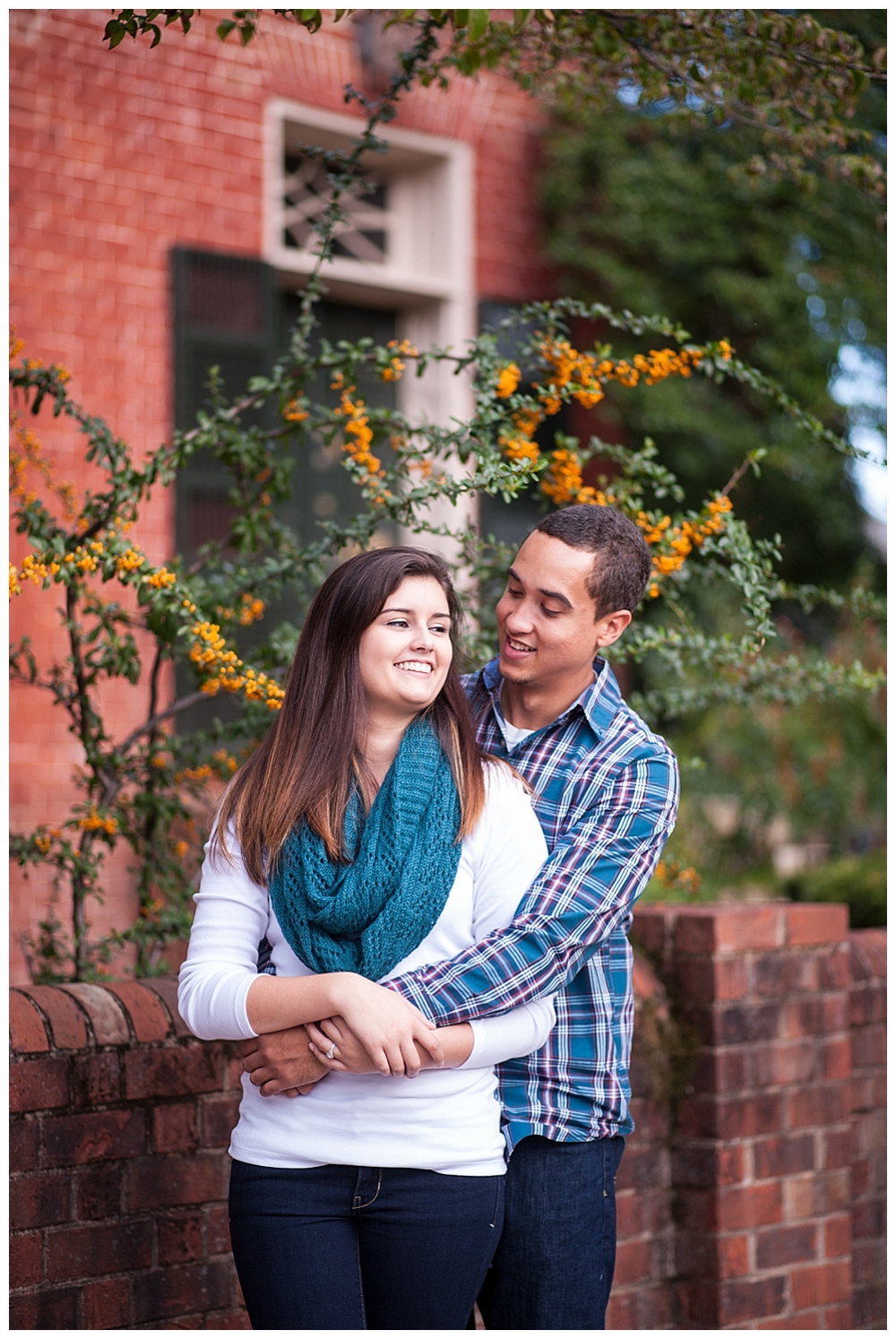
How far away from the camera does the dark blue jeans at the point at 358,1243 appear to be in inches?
75.9

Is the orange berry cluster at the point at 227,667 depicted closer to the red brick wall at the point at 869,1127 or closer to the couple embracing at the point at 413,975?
the couple embracing at the point at 413,975

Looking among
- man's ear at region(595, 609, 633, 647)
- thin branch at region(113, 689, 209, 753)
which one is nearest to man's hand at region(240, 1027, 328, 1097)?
man's ear at region(595, 609, 633, 647)

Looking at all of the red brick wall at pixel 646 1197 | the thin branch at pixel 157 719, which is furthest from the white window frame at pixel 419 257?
the red brick wall at pixel 646 1197

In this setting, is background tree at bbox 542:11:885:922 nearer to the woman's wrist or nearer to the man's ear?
the man's ear

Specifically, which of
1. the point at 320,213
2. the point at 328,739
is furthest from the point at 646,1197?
the point at 320,213

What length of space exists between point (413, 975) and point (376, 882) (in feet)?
0.45

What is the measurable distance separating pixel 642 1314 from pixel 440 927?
172 cm

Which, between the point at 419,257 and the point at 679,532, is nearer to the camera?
the point at 679,532

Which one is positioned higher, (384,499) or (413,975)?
(384,499)

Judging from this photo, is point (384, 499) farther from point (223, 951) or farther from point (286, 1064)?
point (286, 1064)

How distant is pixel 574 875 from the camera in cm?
208

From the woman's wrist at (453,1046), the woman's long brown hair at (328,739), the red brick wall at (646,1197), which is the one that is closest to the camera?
the woman's wrist at (453,1046)

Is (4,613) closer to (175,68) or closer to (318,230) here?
(318,230)

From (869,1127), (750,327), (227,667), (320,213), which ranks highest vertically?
(320,213)
